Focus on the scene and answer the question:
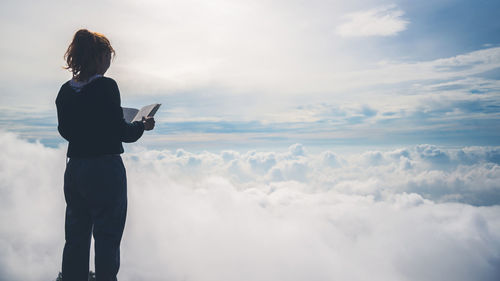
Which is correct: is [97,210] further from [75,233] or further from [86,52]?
[86,52]

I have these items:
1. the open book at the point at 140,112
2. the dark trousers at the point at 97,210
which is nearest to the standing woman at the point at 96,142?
the dark trousers at the point at 97,210

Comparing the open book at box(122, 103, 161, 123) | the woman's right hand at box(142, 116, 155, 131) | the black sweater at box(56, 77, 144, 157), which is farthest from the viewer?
the open book at box(122, 103, 161, 123)

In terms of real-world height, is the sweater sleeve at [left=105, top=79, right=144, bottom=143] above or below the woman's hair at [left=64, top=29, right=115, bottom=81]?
below

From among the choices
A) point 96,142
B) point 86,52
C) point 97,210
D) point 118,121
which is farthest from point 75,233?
point 86,52

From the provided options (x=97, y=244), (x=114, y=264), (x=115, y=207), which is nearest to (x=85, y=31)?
(x=115, y=207)

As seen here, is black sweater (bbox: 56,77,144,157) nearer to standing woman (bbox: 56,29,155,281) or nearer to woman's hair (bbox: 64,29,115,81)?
standing woman (bbox: 56,29,155,281)

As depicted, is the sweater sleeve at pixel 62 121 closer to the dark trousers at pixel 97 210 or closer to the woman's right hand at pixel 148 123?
the dark trousers at pixel 97 210

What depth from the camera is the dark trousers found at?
12.3ft

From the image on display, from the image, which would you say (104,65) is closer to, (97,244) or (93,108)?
(93,108)

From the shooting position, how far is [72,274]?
4.12 metres

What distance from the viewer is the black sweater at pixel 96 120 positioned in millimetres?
3750

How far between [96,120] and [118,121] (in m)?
0.26

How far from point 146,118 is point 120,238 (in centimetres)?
154

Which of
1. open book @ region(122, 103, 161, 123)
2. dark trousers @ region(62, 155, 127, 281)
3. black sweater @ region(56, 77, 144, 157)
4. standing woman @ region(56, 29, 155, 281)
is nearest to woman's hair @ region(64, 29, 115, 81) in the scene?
standing woman @ region(56, 29, 155, 281)
